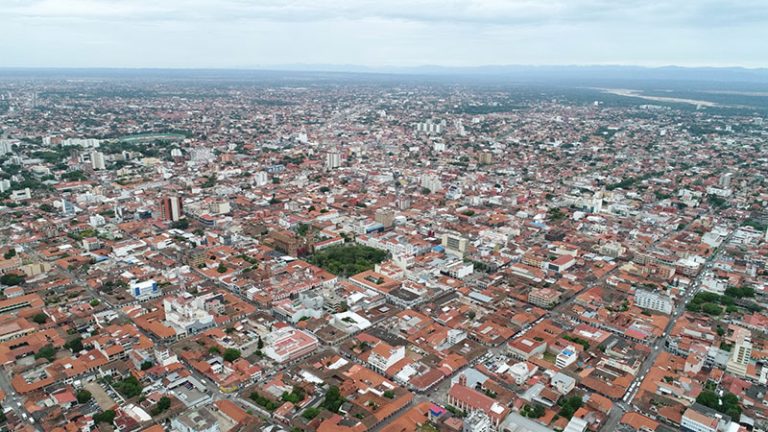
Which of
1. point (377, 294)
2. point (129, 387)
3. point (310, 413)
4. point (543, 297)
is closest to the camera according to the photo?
point (310, 413)

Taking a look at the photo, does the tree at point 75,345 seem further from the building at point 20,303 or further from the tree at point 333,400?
the tree at point 333,400

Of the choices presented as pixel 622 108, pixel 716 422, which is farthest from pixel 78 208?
pixel 622 108

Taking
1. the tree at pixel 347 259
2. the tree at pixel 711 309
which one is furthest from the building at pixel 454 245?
the tree at pixel 711 309

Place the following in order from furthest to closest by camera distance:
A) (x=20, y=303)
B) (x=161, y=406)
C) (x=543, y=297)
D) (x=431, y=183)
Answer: (x=431, y=183), (x=543, y=297), (x=20, y=303), (x=161, y=406)

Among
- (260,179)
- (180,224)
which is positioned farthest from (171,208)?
(260,179)

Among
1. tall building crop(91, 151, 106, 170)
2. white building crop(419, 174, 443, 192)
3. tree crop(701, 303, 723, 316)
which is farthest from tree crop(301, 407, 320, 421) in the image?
tall building crop(91, 151, 106, 170)

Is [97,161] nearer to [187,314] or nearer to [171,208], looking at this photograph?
[171,208]

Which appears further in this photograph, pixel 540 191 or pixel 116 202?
pixel 540 191

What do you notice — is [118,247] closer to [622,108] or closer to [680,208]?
[680,208]
